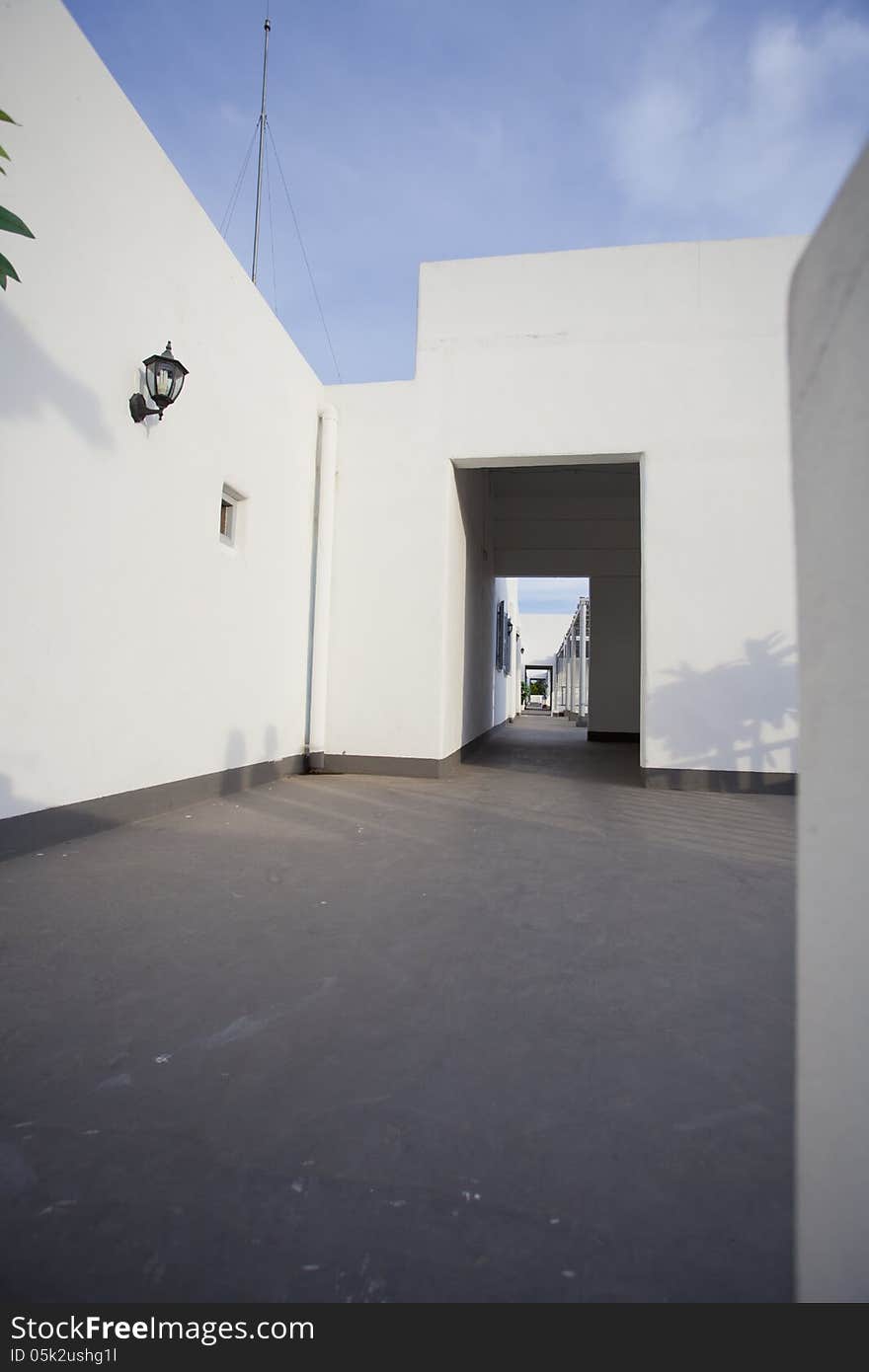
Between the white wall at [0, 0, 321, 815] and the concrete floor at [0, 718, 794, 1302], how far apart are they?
86 centimetres

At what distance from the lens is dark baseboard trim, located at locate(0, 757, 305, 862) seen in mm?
2576

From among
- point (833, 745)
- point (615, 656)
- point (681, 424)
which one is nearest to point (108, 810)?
point (833, 745)

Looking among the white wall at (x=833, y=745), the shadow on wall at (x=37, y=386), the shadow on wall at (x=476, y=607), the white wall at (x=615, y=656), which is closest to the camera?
the white wall at (x=833, y=745)

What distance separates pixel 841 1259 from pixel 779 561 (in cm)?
527

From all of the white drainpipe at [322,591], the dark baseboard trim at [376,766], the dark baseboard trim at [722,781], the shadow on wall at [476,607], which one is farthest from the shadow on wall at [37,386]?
the dark baseboard trim at [722,781]

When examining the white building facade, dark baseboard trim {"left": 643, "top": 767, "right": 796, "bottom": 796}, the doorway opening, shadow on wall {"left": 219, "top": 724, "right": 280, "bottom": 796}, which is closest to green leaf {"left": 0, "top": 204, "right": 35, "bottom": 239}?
the white building facade

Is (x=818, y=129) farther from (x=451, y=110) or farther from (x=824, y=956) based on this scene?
(x=451, y=110)

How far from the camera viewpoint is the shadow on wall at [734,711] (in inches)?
195

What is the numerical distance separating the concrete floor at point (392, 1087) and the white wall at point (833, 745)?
0.36 meters

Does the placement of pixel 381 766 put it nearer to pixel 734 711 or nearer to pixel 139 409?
pixel 734 711

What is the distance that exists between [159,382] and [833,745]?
134 inches

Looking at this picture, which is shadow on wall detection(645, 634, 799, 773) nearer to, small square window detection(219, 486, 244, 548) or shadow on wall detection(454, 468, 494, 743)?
shadow on wall detection(454, 468, 494, 743)

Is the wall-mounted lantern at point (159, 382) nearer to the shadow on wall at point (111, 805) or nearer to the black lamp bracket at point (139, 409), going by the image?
the black lamp bracket at point (139, 409)

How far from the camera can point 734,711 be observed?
4992 mm
